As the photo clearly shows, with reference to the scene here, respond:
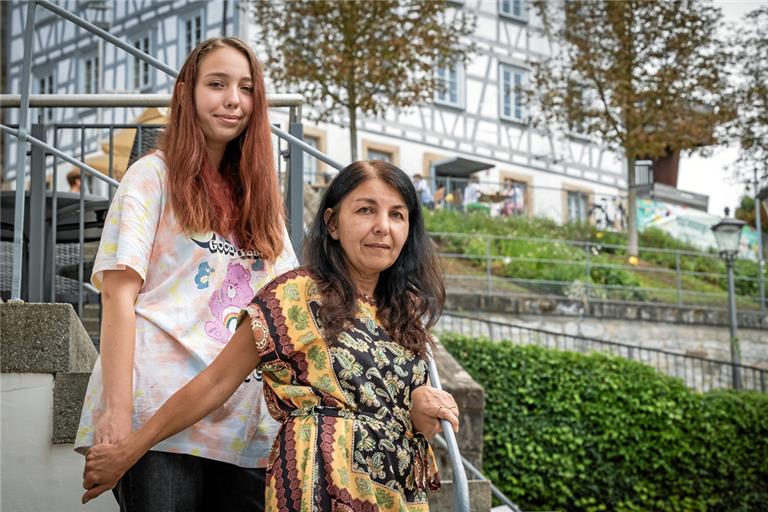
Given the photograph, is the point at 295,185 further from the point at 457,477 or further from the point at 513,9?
the point at 513,9

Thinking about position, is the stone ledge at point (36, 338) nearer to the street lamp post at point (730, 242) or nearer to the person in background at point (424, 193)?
the street lamp post at point (730, 242)

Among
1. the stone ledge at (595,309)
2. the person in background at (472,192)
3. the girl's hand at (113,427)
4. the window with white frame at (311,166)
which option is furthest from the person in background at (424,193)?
the girl's hand at (113,427)

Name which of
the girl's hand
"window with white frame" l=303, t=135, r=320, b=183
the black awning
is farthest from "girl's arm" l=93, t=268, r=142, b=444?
the black awning

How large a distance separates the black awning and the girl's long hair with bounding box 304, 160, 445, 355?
20.6 metres

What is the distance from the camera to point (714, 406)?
10242mm

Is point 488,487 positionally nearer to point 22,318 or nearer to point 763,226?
point 22,318

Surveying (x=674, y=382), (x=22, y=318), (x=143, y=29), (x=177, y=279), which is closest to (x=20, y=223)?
(x=22, y=318)

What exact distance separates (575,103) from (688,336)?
5.07 meters

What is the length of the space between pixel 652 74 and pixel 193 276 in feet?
56.5

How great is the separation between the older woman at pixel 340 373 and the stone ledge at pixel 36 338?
3.36 ft

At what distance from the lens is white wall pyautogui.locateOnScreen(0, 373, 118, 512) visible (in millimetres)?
3293

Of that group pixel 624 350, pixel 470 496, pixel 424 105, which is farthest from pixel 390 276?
pixel 424 105

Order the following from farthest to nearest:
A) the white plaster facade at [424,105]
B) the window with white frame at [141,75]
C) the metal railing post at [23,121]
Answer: the white plaster facade at [424,105] → the window with white frame at [141,75] → the metal railing post at [23,121]

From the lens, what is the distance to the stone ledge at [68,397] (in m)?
3.31
